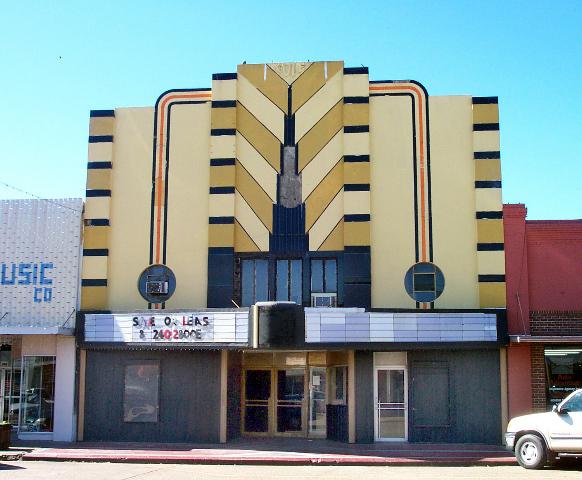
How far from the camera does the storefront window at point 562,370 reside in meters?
23.6

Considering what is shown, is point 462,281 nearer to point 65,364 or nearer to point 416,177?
point 416,177

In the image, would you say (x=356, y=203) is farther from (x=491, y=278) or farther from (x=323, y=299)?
(x=491, y=278)

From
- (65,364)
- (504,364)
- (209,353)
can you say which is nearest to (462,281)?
(504,364)

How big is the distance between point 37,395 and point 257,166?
9923 millimetres

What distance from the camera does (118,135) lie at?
26.0 m

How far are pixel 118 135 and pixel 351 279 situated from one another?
885 centimetres

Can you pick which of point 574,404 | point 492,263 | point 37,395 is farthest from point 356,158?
point 37,395

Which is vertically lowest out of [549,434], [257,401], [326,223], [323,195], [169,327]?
[549,434]

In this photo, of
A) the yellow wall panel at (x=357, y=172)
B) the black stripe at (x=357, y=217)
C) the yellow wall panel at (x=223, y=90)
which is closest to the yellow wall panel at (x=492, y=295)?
the black stripe at (x=357, y=217)

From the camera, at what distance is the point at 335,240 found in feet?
80.6

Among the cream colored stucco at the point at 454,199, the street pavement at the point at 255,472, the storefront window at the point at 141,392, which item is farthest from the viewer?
the storefront window at the point at 141,392

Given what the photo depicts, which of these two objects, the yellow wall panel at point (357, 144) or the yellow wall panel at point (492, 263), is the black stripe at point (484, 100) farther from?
the yellow wall panel at point (492, 263)

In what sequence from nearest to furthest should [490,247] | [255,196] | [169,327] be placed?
[169,327] → [490,247] → [255,196]

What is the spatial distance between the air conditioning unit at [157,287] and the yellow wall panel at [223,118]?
5171 mm
